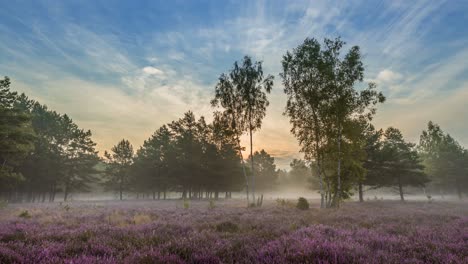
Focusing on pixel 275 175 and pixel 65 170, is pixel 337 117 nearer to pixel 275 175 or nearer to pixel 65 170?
pixel 65 170

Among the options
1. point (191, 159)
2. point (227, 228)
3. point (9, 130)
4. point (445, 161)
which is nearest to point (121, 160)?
point (191, 159)

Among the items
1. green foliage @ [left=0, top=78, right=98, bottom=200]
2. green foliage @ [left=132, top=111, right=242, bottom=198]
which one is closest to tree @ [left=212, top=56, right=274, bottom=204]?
green foliage @ [left=132, top=111, right=242, bottom=198]

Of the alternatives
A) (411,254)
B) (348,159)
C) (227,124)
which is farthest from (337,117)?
(411,254)

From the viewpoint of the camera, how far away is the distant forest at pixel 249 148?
987 inches

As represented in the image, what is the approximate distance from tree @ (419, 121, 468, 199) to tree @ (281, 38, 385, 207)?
49140 mm

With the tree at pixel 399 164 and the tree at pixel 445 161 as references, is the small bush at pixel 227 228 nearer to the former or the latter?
the tree at pixel 399 164

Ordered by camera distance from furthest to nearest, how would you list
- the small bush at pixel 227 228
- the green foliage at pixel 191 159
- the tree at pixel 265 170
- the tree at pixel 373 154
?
the tree at pixel 265 170, the green foliage at pixel 191 159, the tree at pixel 373 154, the small bush at pixel 227 228

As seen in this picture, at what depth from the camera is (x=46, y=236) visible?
7.64 metres

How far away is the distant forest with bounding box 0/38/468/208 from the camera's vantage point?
2508 cm

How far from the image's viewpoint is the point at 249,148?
32.6m

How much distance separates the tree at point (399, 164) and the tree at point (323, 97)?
18.3m

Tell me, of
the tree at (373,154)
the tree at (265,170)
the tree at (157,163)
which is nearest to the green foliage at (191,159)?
the tree at (157,163)

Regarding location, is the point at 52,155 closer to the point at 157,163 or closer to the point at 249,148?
the point at 157,163

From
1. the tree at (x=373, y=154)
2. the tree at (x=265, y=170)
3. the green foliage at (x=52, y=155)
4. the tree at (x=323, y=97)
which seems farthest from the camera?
the tree at (x=265, y=170)
